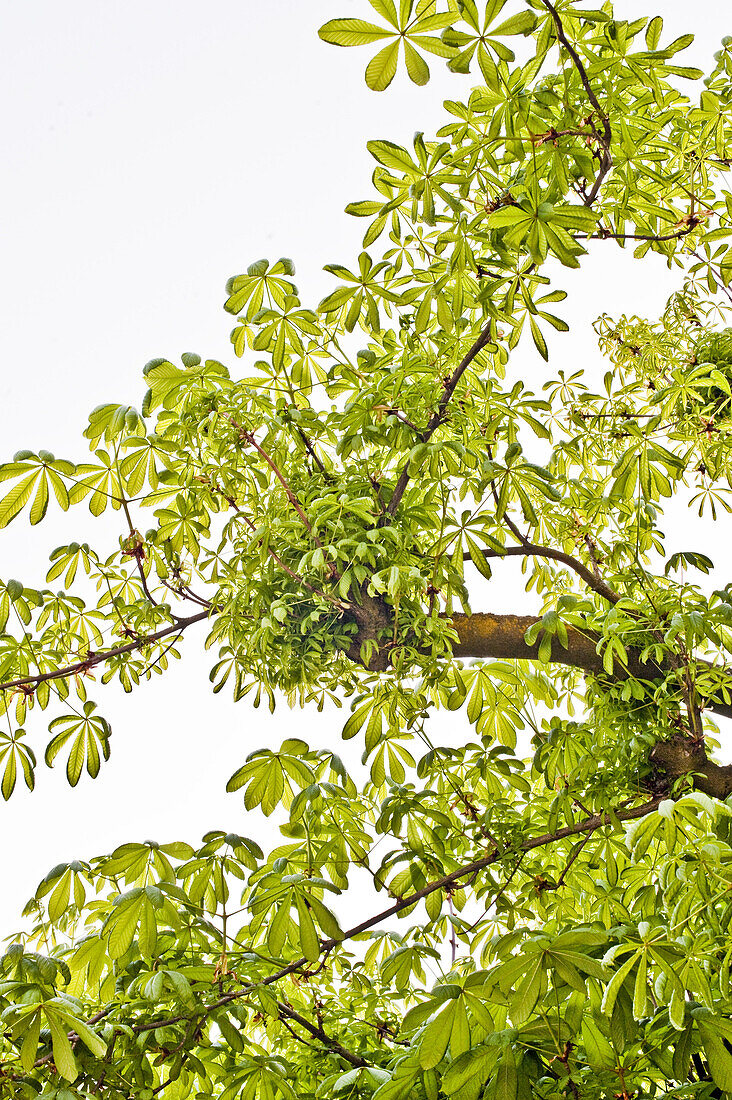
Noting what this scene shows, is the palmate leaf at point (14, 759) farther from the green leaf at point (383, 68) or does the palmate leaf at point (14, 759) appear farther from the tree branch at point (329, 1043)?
the green leaf at point (383, 68)

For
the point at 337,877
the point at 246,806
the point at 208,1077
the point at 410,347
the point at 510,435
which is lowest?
the point at 208,1077

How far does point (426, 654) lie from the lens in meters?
1.32

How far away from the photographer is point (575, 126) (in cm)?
98

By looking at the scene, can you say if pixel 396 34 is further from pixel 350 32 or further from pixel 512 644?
pixel 512 644

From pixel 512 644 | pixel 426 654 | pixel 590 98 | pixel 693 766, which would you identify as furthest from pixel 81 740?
pixel 590 98

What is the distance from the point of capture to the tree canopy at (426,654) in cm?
93

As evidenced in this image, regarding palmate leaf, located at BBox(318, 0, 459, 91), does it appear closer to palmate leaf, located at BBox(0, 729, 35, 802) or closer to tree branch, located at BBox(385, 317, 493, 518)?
tree branch, located at BBox(385, 317, 493, 518)

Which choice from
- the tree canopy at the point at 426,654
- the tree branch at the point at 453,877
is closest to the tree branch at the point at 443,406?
the tree canopy at the point at 426,654

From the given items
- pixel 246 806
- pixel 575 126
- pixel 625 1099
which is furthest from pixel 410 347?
pixel 625 1099

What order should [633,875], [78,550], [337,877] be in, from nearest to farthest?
1. [337,877]
2. [633,875]
3. [78,550]

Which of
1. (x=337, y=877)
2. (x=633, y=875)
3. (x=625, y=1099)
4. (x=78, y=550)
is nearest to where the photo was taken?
(x=625, y=1099)

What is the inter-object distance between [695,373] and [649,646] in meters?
0.47

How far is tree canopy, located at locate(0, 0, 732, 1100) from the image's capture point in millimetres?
932

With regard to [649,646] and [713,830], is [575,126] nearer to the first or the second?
[649,646]
